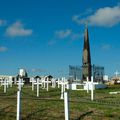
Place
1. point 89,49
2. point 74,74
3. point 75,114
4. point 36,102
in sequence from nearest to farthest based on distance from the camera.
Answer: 1. point 75,114
2. point 36,102
3. point 74,74
4. point 89,49

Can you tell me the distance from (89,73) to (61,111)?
129 ft

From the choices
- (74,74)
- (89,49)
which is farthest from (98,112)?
(89,49)

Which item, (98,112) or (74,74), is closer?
(98,112)

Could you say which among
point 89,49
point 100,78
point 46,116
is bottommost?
point 46,116

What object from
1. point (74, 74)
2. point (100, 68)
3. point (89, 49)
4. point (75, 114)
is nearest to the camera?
point (75, 114)

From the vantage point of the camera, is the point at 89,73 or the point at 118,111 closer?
the point at 118,111

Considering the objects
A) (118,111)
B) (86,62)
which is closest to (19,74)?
(86,62)

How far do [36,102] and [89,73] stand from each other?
1440 inches

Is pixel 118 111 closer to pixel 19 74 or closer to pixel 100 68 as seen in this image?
pixel 100 68

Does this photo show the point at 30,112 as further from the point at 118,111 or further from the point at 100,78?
the point at 100,78

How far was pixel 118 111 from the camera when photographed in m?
16.7

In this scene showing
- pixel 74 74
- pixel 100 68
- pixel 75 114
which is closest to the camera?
pixel 75 114

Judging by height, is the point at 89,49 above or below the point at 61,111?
above

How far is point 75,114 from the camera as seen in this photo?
1627cm
